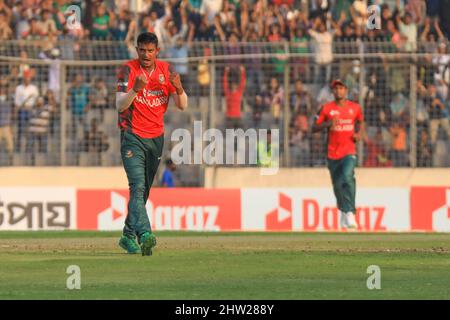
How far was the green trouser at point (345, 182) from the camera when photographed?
22.9 meters

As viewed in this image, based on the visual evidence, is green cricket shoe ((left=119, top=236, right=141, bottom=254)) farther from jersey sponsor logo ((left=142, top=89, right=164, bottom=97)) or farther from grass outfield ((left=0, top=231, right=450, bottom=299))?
jersey sponsor logo ((left=142, top=89, right=164, bottom=97))

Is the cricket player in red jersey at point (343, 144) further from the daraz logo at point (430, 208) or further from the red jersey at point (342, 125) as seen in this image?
the daraz logo at point (430, 208)

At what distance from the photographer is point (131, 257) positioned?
49.5ft

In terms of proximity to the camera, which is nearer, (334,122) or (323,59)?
(334,122)

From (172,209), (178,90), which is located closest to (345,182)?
(172,209)

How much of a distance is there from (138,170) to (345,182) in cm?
800

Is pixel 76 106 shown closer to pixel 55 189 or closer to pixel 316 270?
pixel 55 189

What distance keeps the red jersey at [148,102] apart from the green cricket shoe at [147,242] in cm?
112

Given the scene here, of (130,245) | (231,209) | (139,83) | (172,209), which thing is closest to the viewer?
(139,83)

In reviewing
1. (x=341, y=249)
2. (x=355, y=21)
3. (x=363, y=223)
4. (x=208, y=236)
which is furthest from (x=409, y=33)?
(x=341, y=249)

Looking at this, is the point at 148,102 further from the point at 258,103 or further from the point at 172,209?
the point at 258,103

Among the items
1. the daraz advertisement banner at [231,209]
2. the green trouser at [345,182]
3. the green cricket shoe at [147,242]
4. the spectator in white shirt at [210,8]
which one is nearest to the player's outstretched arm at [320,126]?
the green trouser at [345,182]

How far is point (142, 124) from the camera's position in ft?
50.9

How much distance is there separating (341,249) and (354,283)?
185 inches
